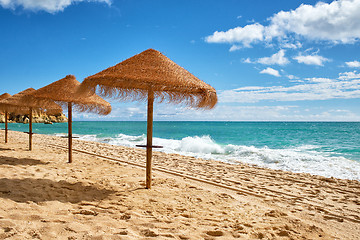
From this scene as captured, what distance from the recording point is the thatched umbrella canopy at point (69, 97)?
547 centimetres

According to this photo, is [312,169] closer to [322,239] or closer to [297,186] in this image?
[297,186]

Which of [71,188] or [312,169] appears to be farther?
[312,169]

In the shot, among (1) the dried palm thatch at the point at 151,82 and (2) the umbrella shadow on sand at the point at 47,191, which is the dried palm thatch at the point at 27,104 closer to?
(2) the umbrella shadow on sand at the point at 47,191

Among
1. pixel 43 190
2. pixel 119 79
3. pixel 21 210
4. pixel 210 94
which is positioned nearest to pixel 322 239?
pixel 210 94

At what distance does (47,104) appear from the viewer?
249 inches

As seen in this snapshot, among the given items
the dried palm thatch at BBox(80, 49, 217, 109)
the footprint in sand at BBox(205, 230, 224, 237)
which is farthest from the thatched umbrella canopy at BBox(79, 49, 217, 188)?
the footprint in sand at BBox(205, 230, 224, 237)

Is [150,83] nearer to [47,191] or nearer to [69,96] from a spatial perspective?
[47,191]

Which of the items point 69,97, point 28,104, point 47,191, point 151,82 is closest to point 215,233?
point 151,82

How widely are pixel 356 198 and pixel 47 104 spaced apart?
7612 millimetres

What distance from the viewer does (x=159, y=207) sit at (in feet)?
10.6

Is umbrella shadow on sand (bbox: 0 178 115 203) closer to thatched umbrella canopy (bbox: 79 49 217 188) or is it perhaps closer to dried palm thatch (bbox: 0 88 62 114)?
thatched umbrella canopy (bbox: 79 49 217 188)

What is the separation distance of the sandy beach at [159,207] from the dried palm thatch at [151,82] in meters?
1.57

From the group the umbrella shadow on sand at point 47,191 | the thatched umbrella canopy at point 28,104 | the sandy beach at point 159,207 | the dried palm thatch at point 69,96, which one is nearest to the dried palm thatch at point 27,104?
the thatched umbrella canopy at point 28,104

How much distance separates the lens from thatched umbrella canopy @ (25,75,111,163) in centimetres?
547
